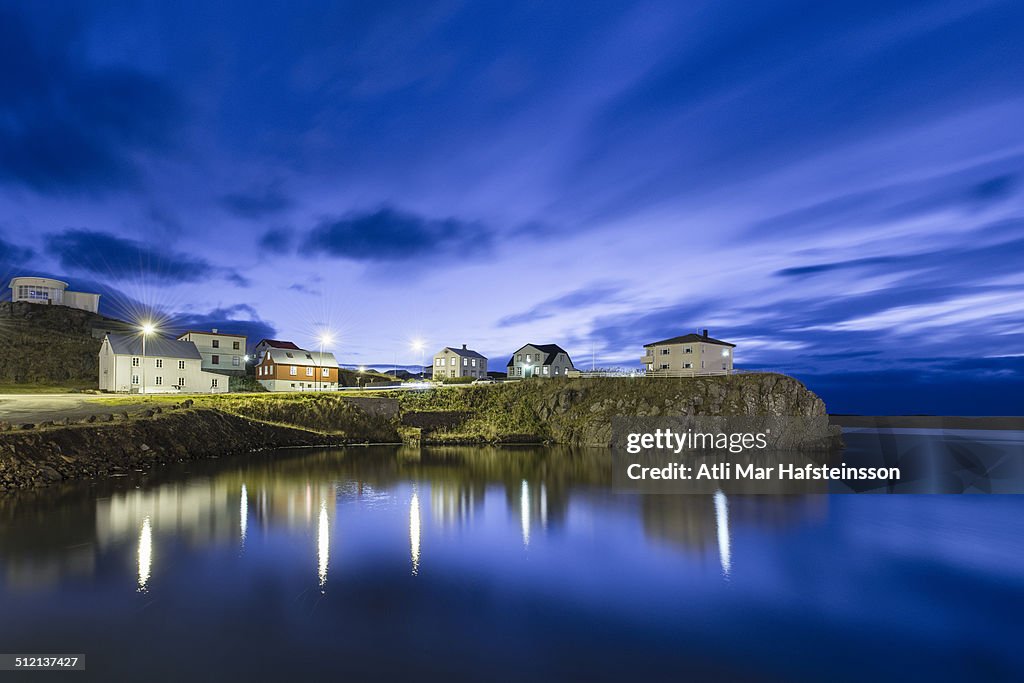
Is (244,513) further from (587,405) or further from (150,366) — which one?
(150,366)

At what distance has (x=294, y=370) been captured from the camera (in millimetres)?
92938

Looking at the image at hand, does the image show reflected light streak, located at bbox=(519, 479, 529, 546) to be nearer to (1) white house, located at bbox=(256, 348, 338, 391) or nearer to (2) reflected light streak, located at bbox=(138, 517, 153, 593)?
(2) reflected light streak, located at bbox=(138, 517, 153, 593)

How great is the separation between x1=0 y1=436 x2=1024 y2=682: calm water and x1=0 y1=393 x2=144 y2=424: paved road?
55.6ft

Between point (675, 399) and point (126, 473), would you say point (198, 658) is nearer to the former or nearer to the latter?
point (126, 473)

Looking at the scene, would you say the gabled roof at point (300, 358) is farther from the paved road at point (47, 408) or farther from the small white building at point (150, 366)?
the paved road at point (47, 408)

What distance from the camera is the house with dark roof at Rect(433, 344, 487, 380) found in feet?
369

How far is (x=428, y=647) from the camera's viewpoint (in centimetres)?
1420

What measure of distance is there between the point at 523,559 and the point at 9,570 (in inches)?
814

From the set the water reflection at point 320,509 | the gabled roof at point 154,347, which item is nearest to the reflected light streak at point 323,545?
the water reflection at point 320,509

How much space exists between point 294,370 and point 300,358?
2952 millimetres

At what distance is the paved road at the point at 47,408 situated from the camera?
44188 millimetres

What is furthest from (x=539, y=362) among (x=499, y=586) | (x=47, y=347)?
(x=47, y=347)

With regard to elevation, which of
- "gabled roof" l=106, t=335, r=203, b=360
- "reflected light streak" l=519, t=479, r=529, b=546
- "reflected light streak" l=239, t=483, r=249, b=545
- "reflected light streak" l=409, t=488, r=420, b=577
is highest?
"gabled roof" l=106, t=335, r=203, b=360

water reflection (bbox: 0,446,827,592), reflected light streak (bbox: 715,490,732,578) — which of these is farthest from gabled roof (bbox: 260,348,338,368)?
reflected light streak (bbox: 715,490,732,578)
